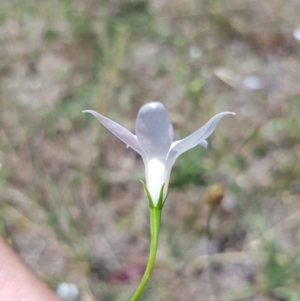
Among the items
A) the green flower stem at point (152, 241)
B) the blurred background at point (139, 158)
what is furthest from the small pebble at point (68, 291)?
the green flower stem at point (152, 241)

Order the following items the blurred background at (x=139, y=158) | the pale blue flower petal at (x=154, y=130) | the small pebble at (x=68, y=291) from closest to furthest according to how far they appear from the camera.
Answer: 1. the pale blue flower petal at (x=154, y=130)
2. the small pebble at (x=68, y=291)
3. the blurred background at (x=139, y=158)

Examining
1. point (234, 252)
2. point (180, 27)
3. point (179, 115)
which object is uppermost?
point (180, 27)

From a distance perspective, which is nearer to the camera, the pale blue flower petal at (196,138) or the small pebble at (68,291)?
the pale blue flower petal at (196,138)

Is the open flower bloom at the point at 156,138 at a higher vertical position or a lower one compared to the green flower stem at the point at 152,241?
higher

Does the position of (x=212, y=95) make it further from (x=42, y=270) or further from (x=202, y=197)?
(x=42, y=270)

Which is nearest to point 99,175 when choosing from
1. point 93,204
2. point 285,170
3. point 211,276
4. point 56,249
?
point 93,204

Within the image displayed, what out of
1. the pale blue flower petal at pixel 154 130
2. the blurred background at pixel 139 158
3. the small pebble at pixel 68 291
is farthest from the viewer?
the blurred background at pixel 139 158

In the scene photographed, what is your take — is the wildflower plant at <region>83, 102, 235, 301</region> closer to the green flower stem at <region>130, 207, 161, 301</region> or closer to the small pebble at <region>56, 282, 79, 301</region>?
the green flower stem at <region>130, 207, 161, 301</region>

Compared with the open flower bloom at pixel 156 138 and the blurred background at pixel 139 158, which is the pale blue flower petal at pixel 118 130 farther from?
the blurred background at pixel 139 158

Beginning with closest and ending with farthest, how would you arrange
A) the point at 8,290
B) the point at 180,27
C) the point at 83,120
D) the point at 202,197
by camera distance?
1. the point at 8,290
2. the point at 202,197
3. the point at 83,120
4. the point at 180,27
